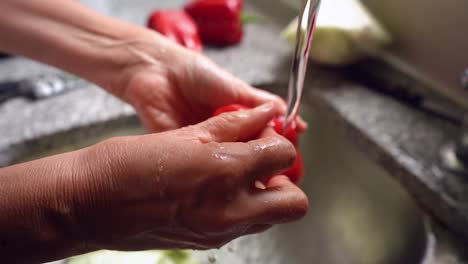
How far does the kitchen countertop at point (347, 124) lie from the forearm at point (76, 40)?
0.37ft

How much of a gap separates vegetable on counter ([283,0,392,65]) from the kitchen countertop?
0.16 ft

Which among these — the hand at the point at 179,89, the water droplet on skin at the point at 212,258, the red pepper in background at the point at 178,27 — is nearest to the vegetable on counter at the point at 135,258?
the water droplet on skin at the point at 212,258

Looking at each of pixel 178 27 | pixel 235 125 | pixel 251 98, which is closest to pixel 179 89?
pixel 251 98

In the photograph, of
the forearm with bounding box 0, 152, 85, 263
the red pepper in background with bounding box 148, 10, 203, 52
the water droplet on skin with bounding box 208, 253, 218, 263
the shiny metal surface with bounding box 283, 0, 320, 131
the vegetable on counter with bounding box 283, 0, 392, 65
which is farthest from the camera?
the red pepper in background with bounding box 148, 10, 203, 52

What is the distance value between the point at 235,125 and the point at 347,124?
14.2 inches

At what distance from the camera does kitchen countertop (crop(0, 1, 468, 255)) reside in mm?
614

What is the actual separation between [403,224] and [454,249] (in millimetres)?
112

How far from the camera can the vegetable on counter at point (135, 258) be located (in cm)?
65

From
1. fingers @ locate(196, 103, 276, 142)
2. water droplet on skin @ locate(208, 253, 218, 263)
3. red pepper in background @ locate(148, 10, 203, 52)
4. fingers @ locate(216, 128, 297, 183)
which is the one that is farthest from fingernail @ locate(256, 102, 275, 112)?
red pepper in background @ locate(148, 10, 203, 52)

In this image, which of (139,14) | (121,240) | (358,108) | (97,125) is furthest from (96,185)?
(139,14)

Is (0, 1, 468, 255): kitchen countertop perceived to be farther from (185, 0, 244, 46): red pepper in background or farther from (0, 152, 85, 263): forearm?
(0, 152, 85, 263): forearm

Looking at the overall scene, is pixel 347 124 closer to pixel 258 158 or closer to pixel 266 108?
pixel 266 108

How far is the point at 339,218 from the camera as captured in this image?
77 cm

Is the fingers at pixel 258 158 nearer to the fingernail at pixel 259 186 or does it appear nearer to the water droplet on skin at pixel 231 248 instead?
the fingernail at pixel 259 186
